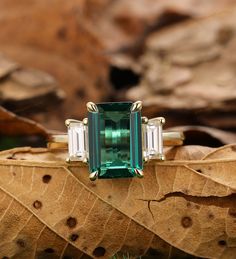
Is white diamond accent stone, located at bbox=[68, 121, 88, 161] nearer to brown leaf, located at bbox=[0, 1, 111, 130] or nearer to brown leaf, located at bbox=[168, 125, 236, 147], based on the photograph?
brown leaf, located at bbox=[168, 125, 236, 147]

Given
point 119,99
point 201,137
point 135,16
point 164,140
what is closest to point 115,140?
point 164,140

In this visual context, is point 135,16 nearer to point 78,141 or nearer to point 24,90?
point 24,90

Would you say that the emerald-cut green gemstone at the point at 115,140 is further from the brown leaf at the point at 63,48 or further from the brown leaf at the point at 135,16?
the brown leaf at the point at 135,16

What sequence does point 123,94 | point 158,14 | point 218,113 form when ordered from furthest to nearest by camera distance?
point 158,14
point 123,94
point 218,113

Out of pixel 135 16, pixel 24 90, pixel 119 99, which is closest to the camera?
pixel 24 90

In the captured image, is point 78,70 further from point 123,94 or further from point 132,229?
point 132,229

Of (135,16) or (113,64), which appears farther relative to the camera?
(135,16)

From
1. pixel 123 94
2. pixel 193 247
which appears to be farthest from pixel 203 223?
pixel 123 94
